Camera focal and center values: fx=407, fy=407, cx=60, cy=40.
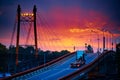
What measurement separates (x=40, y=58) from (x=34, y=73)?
36927 mm

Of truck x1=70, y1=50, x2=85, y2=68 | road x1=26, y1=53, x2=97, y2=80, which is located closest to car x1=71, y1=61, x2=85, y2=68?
truck x1=70, y1=50, x2=85, y2=68

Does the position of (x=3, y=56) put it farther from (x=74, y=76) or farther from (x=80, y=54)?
(x=74, y=76)

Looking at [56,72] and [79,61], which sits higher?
[79,61]

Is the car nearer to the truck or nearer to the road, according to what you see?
the truck

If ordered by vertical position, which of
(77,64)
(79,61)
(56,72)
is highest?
(79,61)

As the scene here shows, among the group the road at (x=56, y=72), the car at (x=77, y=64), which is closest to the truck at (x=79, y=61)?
the car at (x=77, y=64)

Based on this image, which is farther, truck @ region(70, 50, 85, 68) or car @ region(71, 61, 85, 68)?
truck @ region(70, 50, 85, 68)

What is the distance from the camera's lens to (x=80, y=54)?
128m

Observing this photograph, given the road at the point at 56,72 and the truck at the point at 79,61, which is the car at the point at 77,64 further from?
the road at the point at 56,72

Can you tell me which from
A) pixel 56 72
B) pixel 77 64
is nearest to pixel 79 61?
pixel 77 64

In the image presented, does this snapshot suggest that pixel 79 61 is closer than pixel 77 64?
No

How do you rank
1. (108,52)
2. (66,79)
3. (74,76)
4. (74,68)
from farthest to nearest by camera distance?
(108,52), (74,68), (74,76), (66,79)

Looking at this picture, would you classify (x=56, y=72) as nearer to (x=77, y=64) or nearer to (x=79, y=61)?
(x=77, y=64)

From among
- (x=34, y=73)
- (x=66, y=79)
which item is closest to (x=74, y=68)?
(x=34, y=73)
